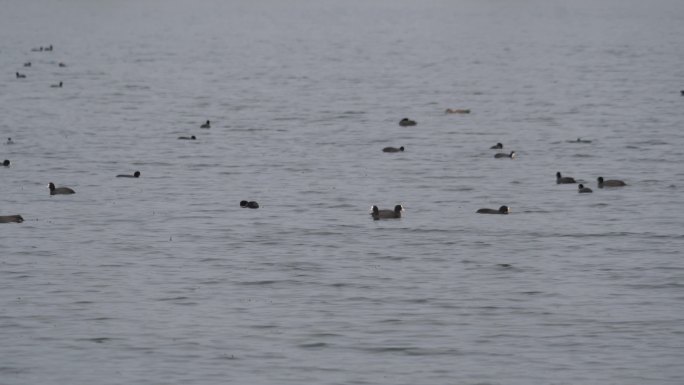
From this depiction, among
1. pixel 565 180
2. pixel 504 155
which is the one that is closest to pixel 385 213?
pixel 565 180

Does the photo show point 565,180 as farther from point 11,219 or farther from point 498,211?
point 11,219

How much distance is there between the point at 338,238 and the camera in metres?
37.9

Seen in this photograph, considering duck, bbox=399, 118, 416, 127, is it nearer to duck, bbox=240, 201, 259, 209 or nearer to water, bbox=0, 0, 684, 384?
water, bbox=0, 0, 684, 384

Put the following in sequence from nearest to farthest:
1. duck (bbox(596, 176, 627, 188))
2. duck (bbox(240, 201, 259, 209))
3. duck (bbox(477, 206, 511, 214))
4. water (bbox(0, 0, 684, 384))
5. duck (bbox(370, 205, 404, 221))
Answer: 1. water (bbox(0, 0, 684, 384))
2. duck (bbox(370, 205, 404, 221))
3. duck (bbox(477, 206, 511, 214))
4. duck (bbox(240, 201, 259, 209))
5. duck (bbox(596, 176, 627, 188))

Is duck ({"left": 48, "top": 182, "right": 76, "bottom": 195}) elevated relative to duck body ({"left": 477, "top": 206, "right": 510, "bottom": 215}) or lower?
elevated

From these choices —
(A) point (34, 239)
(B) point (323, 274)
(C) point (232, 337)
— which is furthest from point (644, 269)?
(A) point (34, 239)

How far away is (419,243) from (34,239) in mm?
9526

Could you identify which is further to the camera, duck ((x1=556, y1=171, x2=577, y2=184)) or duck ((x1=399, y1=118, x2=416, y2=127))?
duck ((x1=399, y1=118, x2=416, y2=127))

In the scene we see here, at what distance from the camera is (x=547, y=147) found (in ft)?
186

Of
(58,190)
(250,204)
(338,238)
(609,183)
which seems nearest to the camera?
(338,238)

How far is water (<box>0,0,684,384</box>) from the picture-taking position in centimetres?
2653

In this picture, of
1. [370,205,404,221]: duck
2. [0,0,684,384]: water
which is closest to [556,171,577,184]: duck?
[0,0,684,384]: water

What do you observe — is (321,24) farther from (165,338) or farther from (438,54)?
(165,338)

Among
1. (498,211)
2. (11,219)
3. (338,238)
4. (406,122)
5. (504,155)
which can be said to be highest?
(406,122)
